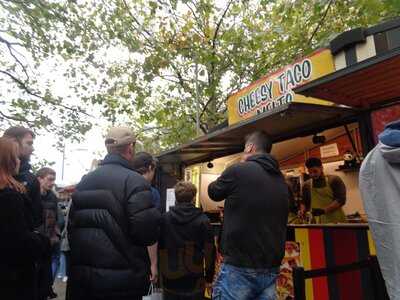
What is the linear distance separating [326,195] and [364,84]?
2.52 meters

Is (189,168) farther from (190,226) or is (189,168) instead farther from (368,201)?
(368,201)

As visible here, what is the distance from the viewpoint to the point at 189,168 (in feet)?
24.1

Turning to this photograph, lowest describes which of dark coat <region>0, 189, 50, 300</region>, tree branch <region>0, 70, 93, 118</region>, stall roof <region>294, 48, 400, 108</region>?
dark coat <region>0, 189, 50, 300</region>

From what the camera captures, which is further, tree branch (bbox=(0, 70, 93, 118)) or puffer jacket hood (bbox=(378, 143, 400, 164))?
tree branch (bbox=(0, 70, 93, 118))

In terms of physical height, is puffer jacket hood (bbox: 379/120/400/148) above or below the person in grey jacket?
above

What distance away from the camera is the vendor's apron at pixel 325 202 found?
5.25 meters

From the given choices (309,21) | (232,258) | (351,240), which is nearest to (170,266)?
(232,258)

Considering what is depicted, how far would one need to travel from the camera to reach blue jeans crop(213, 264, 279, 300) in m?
2.67

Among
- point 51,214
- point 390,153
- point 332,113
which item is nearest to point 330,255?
point 332,113

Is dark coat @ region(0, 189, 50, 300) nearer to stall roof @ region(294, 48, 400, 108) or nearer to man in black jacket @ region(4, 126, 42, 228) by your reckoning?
man in black jacket @ region(4, 126, 42, 228)

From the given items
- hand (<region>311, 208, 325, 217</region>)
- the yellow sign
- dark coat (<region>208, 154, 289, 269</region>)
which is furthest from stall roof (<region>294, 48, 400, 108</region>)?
hand (<region>311, 208, 325, 217</region>)

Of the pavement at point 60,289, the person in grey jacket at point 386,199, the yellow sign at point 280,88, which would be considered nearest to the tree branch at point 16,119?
the pavement at point 60,289

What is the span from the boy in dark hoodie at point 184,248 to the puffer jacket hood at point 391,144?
7.72 ft

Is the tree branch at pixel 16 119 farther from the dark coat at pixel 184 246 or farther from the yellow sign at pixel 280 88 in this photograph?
the dark coat at pixel 184 246
